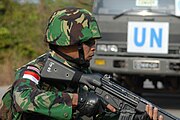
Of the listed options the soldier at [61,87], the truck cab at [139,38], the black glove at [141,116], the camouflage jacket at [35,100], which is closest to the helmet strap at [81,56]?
the soldier at [61,87]

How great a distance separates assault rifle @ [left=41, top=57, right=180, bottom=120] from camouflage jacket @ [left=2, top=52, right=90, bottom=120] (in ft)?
0.23

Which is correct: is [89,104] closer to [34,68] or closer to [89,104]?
[89,104]

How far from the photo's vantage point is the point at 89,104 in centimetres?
272

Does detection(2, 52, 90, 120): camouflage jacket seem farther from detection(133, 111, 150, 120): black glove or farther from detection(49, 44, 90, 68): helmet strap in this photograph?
detection(133, 111, 150, 120): black glove

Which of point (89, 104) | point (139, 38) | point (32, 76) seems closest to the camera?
point (89, 104)

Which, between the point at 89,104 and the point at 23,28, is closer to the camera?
the point at 89,104

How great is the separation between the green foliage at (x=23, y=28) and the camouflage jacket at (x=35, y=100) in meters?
16.3

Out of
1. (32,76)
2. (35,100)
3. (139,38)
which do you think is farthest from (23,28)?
(35,100)

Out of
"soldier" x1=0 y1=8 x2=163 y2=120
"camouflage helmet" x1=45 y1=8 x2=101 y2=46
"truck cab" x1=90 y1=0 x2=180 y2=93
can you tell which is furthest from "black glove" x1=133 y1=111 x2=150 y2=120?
"truck cab" x1=90 y1=0 x2=180 y2=93

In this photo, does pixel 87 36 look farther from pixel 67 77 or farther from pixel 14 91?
pixel 14 91

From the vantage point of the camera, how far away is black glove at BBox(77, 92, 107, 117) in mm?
2721

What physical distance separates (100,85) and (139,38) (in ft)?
20.6

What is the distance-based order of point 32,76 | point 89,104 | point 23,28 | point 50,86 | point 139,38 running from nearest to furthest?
point 89,104 → point 32,76 → point 50,86 → point 139,38 → point 23,28

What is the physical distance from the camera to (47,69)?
2.89 meters
